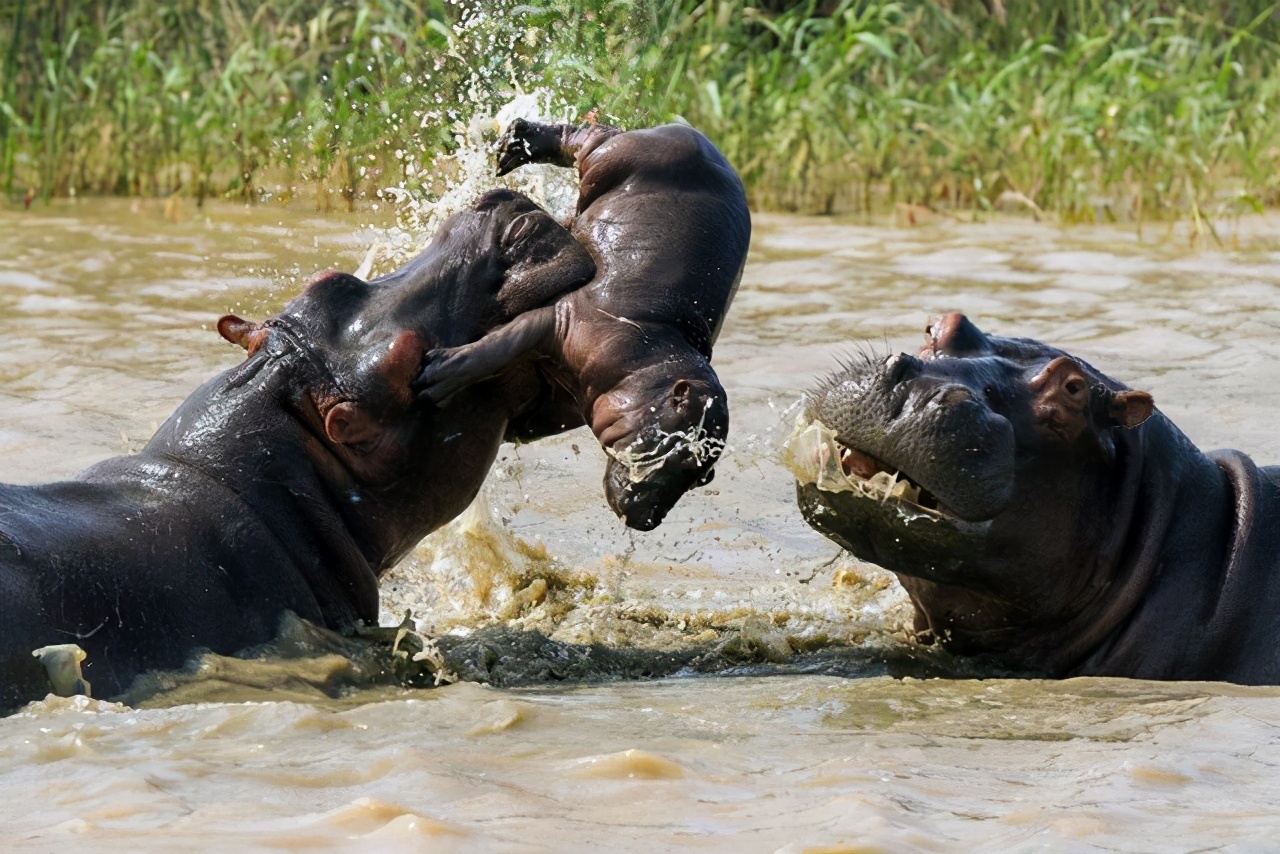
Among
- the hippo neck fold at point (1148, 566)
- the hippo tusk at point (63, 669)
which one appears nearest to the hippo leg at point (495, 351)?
the hippo tusk at point (63, 669)

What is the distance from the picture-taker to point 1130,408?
12.9 feet

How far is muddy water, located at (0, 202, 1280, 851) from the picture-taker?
9.20 ft

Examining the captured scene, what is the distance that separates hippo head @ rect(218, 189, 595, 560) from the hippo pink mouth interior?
651mm

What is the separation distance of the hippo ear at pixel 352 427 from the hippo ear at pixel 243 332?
0.26 meters

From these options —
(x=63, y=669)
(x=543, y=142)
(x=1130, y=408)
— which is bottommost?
(x=63, y=669)

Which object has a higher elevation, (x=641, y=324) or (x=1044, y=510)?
(x=641, y=324)

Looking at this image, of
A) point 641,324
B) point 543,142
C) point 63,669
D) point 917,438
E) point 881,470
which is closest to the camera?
point 63,669

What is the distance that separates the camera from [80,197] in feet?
35.8

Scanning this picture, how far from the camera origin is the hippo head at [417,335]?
3811 mm

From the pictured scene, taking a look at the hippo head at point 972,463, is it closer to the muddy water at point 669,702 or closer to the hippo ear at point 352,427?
the muddy water at point 669,702

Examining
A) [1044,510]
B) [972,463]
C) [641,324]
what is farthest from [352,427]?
[1044,510]

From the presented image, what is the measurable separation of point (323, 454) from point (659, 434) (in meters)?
0.75

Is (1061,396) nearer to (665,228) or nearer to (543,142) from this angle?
(665,228)

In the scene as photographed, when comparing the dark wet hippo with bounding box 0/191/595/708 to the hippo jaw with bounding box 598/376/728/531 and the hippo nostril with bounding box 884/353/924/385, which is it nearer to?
the hippo jaw with bounding box 598/376/728/531
